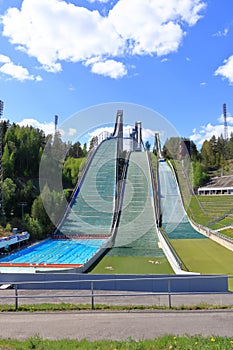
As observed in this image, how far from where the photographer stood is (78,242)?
18094mm

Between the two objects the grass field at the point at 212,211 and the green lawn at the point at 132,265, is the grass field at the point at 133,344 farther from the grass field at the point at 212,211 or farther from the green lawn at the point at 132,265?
the grass field at the point at 212,211

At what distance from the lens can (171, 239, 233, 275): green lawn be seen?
10969 millimetres

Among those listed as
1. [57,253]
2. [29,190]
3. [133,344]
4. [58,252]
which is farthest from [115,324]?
[29,190]

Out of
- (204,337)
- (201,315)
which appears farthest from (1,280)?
(204,337)

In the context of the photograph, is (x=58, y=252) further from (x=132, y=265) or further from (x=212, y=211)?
(x=212, y=211)

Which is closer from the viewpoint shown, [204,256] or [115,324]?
[115,324]

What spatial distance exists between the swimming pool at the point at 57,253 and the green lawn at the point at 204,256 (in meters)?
4.12

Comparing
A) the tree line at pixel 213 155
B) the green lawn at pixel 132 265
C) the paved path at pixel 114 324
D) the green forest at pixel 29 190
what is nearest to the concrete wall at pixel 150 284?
the paved path at pixel 114 324

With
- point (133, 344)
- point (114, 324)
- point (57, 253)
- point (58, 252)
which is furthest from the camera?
point (58, 252)

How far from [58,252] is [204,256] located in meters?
7.00

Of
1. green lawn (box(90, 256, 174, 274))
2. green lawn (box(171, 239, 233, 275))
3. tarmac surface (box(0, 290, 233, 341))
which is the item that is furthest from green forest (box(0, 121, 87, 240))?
tarmac surface (box(0, 290, 233, 341))

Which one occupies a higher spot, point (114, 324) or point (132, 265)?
point (114, 324)

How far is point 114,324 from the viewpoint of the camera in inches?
170

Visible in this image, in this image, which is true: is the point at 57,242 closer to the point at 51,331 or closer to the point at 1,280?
the point at 1,280
